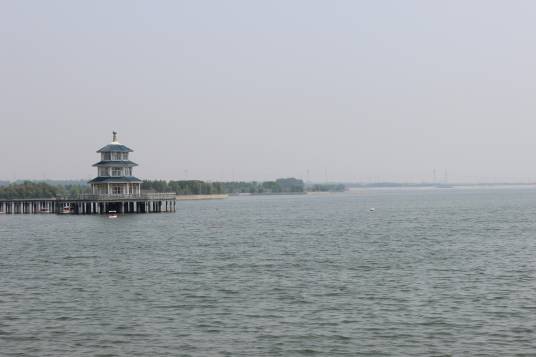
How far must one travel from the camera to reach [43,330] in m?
29.5

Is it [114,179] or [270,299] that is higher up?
[114,179]

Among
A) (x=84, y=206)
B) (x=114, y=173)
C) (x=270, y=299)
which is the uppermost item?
(x=114, y=173)

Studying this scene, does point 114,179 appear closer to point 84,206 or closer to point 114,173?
point 114,173

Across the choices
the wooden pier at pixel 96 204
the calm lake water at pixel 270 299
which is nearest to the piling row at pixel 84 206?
the wooden pier at pixel 96 204

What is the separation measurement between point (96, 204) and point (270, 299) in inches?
3749

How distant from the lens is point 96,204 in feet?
415

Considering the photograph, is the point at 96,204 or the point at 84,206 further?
the point at 84,206

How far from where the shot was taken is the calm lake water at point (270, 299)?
27.1m

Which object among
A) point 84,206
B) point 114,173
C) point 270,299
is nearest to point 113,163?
point 114,173

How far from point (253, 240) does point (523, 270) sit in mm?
31560

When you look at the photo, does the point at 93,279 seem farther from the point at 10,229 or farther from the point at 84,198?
the point at 84,198

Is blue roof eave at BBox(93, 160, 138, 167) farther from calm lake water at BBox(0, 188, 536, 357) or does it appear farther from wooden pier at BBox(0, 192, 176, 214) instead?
calm lake water at BBox(0, 188, 536, 357)

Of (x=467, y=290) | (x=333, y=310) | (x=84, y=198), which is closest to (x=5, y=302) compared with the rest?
(x=333, y=310)

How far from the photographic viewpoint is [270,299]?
117ft
